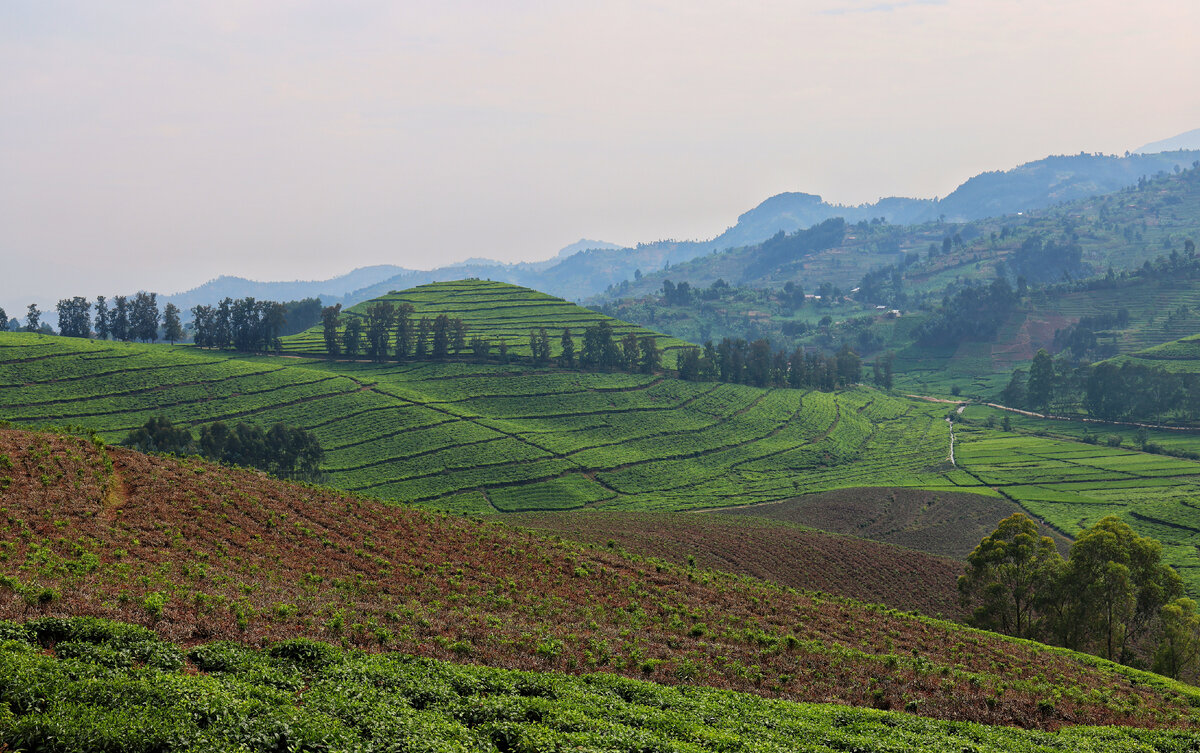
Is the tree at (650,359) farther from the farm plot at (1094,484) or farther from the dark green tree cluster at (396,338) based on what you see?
the farm plot at (1094,484)

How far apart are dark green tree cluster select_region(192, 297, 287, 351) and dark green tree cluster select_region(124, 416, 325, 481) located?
225ft

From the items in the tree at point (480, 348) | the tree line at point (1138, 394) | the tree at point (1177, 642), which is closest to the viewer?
the tree at point (1177, 642)

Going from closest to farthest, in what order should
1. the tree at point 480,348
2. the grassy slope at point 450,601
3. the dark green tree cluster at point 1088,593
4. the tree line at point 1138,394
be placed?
1. the grassy slope at point 450,601
2. the dark green tree cluster at point 1088,593
3. the tree at point 480,348
4. the tree line at point 1138,394

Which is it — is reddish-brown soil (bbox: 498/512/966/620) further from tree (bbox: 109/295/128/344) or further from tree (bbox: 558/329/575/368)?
tree (bbox: 109/295/128/344)

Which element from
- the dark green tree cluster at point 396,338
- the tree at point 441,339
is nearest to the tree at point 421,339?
the dark green tree cluster at point 396,338

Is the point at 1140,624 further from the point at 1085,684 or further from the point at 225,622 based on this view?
the point at 225,622

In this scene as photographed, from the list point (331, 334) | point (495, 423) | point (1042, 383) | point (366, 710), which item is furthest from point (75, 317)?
point (1042, 383)

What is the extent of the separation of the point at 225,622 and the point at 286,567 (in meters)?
12.5

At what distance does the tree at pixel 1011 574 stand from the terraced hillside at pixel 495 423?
176 feet

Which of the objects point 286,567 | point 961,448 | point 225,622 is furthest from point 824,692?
point 961,448

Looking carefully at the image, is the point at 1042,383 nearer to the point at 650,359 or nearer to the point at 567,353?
the point at 650,359

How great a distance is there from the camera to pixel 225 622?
23.9m

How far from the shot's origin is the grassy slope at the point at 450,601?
26547 millimetres

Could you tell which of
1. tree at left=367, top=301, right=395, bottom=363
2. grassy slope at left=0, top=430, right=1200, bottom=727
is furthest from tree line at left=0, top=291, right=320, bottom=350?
grassy slope at left=0, top=430, right=1200, bottom=727
